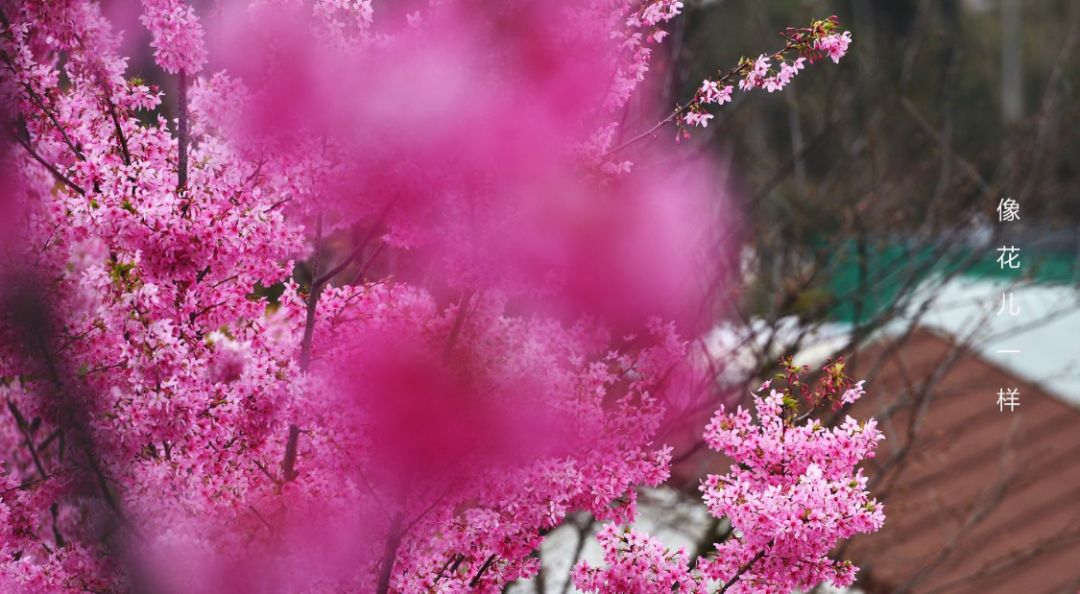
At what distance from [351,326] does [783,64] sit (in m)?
1.18

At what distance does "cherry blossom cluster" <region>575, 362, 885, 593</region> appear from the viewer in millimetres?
2035

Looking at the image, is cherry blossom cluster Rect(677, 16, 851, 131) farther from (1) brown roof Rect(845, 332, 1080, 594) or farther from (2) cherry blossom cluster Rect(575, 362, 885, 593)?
(1) brown roof Rect(845, 332, 1080, 594)

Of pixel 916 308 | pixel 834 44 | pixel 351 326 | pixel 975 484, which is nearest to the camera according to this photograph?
pixel 834 44

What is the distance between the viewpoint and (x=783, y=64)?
6.88 feet

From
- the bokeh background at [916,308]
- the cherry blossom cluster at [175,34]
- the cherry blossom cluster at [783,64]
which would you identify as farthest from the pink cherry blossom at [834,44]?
the bokeh background at [916,308]

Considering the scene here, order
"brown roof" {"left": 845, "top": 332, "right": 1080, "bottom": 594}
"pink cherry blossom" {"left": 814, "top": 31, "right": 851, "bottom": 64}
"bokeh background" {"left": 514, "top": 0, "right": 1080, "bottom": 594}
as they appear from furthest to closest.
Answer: "brown roof" {"left": 845, "top": 332, "right": 1080, "bottom": 594}
"bokeh background" {"left": 514, "top": 0, "right": 1080, "bottom": 594}
"pink cherry blossom" {"left": 814, "top": 31, "right": 851, "bottom": 64}

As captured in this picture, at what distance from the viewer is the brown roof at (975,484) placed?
256 inches

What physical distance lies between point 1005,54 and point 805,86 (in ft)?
54.7

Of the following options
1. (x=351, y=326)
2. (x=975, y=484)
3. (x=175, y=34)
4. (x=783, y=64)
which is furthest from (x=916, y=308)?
(x=175, y=34)

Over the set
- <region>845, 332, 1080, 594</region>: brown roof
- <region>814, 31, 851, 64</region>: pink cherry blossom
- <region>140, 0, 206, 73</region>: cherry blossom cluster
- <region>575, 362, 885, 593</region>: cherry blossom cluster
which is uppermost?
<region>845, 332, 1080, 594</region>: brown roof

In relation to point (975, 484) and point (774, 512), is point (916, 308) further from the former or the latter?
point (774, 512)

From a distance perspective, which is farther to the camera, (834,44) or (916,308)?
(916,308)

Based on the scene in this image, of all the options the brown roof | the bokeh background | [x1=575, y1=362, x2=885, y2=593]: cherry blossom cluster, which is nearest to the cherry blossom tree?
[x1=575, y1=362, x2=885, y2=593]: cherry blossom cluster

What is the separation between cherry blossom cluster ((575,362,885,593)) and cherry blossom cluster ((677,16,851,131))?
0.65 metres
